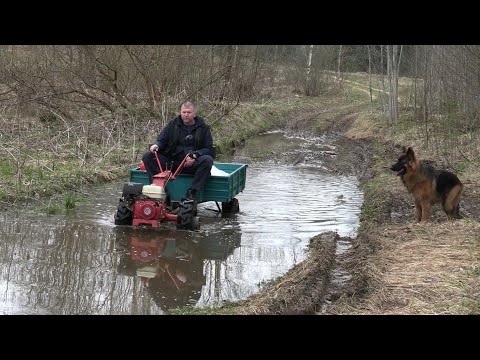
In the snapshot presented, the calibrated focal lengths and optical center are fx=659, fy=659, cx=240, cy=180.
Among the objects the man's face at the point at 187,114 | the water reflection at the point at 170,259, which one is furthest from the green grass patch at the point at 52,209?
the man's face at the point at 187,114

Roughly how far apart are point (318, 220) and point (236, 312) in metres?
5.37

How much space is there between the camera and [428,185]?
1048 cm

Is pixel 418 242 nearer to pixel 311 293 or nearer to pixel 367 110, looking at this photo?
pixel 311 293

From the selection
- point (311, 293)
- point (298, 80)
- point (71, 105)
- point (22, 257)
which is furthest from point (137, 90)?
point (298, 80)

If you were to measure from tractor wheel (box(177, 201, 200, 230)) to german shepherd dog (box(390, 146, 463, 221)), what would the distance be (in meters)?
3.38

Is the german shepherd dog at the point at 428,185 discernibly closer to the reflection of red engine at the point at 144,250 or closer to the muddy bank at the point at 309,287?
the muddy bank at the point at 309,287

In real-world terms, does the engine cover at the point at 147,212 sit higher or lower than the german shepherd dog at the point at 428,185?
lower

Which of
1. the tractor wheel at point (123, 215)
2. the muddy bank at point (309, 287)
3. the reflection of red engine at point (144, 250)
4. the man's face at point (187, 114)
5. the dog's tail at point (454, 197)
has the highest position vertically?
the man's face at point (187, 114)

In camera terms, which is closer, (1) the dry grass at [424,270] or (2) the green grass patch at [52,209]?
(1) the dry grass at [424,270]

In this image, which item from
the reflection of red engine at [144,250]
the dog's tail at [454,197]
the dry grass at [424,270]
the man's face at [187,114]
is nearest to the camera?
the dry grass at [424,270]

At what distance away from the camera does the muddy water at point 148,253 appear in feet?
23.2

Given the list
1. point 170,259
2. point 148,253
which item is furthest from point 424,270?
point 148,253

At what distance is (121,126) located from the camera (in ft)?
60.0

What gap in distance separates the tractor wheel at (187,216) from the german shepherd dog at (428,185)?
338cm
